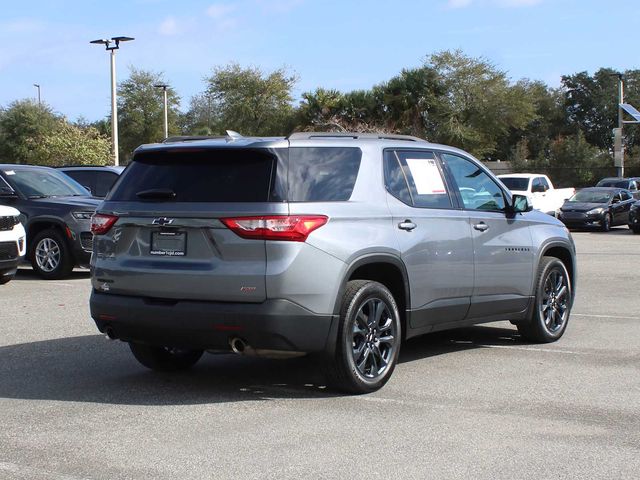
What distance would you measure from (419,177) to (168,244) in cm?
211

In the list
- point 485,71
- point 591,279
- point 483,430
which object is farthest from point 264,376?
point 485,71

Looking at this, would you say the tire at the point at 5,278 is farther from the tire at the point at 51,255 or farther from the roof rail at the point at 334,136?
the roof rail at the point at 334,136

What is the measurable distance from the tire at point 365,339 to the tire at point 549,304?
7.26 feet

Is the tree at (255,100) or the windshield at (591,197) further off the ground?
the tree at (255,100)

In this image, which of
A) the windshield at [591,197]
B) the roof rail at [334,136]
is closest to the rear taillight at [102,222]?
the roof rail at [334,136]

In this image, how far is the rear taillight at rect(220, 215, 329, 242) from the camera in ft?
21.0

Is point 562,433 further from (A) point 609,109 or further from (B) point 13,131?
→ (A) point 609,109

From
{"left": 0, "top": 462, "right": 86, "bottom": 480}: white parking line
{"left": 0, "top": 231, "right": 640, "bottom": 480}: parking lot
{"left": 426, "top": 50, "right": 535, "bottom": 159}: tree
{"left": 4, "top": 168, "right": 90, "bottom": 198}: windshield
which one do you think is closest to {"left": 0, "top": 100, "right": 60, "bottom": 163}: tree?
{"left": 426, "top": 50, "right": 535, "bottom": 159}: tree

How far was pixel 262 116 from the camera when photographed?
67.9 m

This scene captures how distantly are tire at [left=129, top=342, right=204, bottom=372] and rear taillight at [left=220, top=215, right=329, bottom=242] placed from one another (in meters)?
1.62

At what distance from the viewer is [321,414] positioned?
641 cm

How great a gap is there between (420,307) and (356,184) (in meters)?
1.12

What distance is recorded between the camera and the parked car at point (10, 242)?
1337cm

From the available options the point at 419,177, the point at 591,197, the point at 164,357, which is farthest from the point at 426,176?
the point at 591,197
